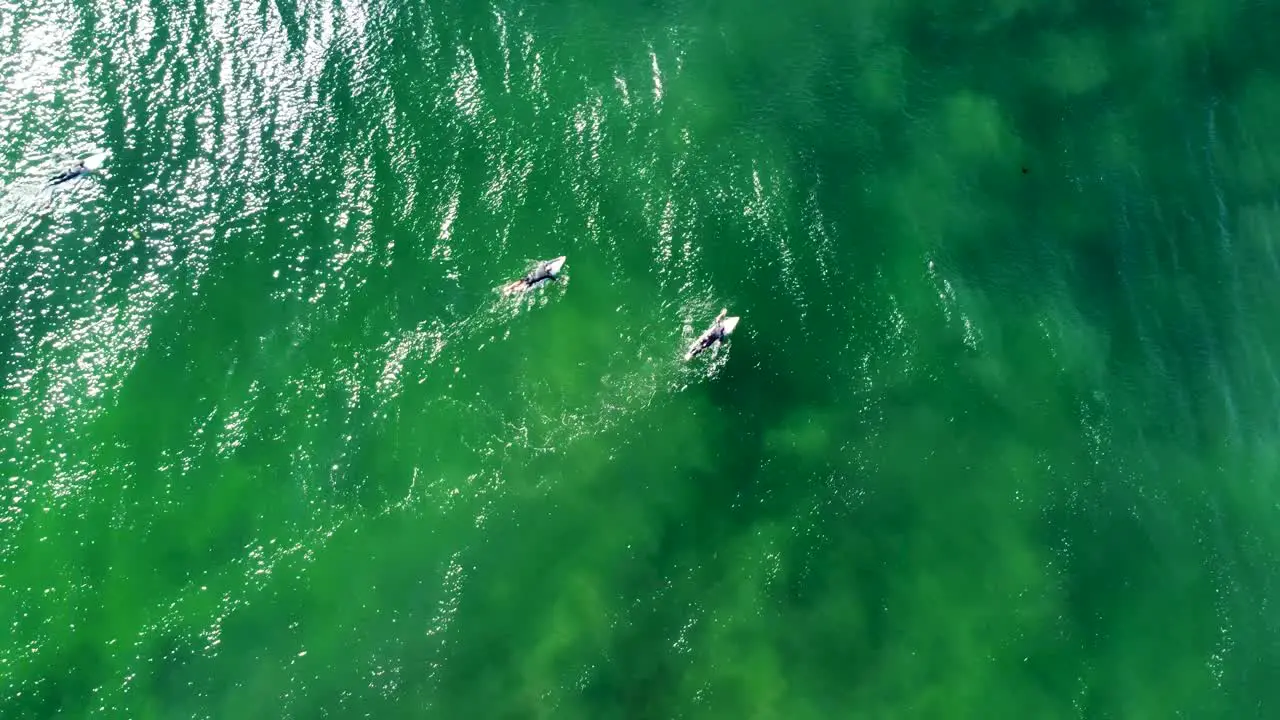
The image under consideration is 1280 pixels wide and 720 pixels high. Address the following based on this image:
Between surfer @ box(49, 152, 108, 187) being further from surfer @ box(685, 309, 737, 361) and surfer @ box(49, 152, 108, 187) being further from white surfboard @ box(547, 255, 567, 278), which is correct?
surfer @ box(685, 309, 737, 361)

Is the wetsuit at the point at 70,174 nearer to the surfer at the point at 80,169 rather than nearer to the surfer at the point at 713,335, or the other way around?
the surfer at the point at 80,169

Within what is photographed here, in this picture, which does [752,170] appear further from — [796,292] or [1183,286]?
[1183,286]

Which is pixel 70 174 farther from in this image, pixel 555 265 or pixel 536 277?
pixel 555 265

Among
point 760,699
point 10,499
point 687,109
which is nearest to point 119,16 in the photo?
point 10,499

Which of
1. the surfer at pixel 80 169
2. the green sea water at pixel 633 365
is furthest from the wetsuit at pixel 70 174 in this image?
the green sea water at pixel 633 365

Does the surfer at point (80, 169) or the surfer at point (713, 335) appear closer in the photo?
the surfer at point (713, 335)
